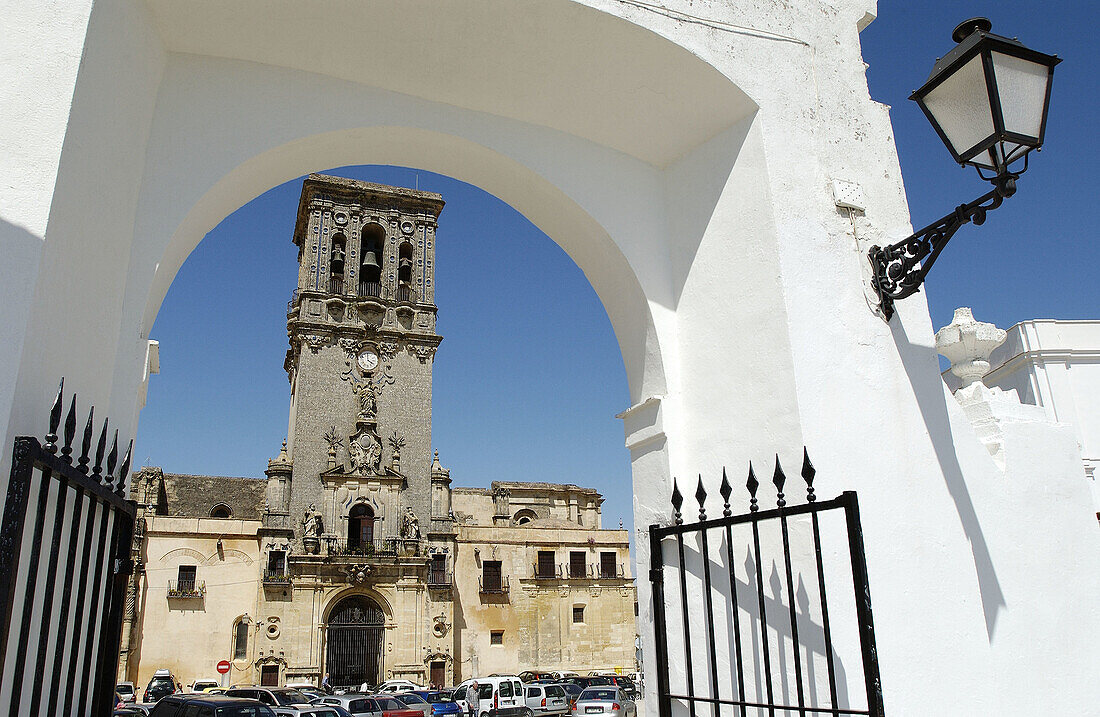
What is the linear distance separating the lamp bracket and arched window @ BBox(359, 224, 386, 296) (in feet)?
90.0

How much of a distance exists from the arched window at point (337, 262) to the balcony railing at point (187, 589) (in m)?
10.7

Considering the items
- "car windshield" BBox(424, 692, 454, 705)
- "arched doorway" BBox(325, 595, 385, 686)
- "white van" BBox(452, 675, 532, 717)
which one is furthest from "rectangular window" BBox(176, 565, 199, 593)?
"white van" BBox(452, 675, 532, 717)

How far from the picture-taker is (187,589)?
24.5 meters

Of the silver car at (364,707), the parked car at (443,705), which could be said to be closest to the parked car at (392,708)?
the silver car at (364,707)

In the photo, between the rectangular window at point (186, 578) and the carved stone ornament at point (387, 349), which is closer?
the rectangular window at point (186, 578)

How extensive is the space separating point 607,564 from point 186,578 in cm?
1410

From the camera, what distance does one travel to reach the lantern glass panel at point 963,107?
2.95 metres

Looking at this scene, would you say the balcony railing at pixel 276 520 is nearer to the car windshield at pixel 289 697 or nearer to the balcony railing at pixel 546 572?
the balcony railing at pixel 546 572

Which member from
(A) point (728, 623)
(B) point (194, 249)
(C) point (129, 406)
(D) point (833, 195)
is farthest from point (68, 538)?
(D) point (833, 195)

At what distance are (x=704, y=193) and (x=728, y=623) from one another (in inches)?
79.2

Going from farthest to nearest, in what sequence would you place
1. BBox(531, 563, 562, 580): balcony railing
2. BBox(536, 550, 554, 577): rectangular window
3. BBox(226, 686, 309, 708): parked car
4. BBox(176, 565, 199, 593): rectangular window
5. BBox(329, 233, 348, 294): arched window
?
1. BBox(329, 233, 348, 294): arched window
2. BBox(536, 550, 554, 577): rectangular window
3. BBox(531, 563, 562, 580): balcony railing
4. BBox(176, 565, 199, 593): rectangular window
5. BBox(226, 686, 309, 708): parked car

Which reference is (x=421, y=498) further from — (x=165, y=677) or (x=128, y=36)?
(x=128, y=36)

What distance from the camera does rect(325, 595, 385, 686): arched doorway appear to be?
84.1ft

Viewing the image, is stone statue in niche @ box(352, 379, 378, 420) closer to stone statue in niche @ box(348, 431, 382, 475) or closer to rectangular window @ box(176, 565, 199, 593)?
stone statue in niche @ box(348, 431, 382, 475)
